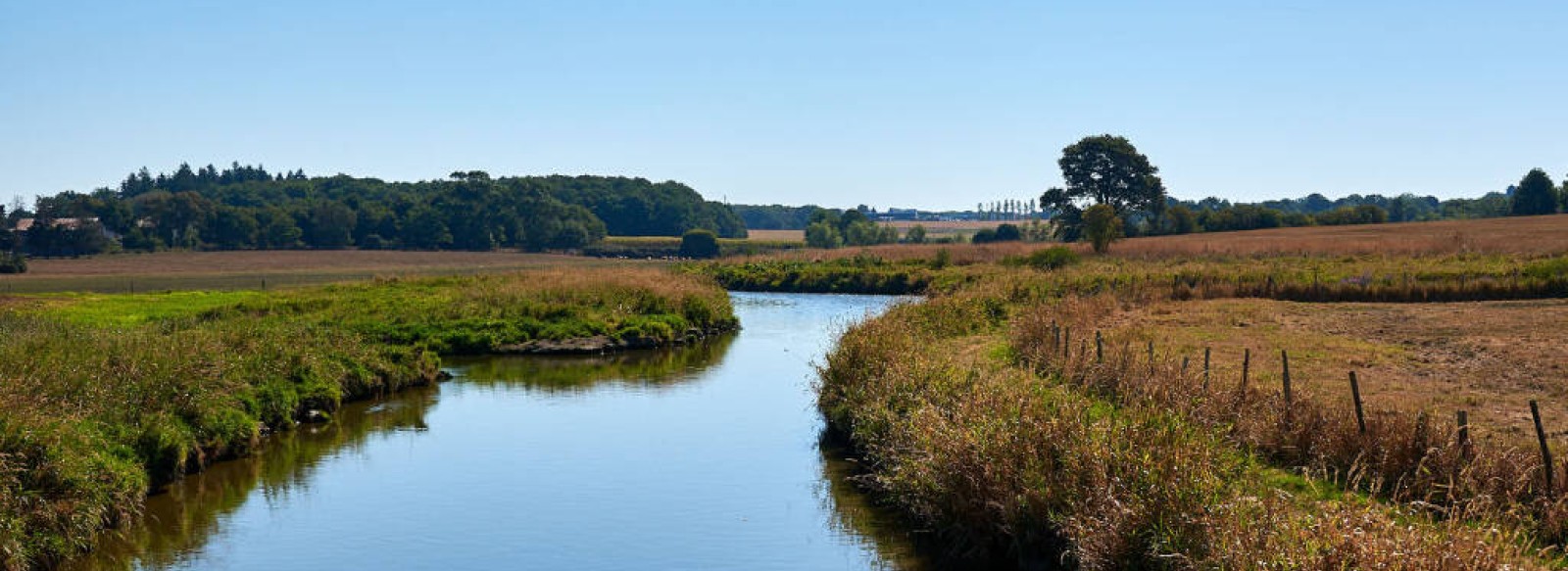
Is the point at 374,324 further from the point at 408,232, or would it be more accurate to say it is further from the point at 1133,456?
the point at 408,232

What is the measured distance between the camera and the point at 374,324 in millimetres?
46312

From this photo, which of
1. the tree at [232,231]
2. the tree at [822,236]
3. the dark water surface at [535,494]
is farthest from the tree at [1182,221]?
the tree at [232,231]

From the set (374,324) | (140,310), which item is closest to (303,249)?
(140,310)

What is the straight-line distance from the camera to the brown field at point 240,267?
8669 cm

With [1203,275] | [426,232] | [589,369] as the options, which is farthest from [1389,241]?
[426,232]

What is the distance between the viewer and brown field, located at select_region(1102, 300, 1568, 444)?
23812mm

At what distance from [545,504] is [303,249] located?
128 m

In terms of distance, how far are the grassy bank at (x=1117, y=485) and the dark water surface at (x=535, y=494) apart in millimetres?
1366

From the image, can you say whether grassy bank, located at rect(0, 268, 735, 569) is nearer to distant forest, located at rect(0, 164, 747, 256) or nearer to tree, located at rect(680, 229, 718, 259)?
distant forest, located at rect(0, 164, 747, 256)

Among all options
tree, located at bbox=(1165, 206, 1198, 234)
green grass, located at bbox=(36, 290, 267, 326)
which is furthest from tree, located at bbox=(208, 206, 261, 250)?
tree, located at bbox=(1165, 206, 1198, 234)

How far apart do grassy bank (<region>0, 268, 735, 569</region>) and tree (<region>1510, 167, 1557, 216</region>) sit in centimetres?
9437

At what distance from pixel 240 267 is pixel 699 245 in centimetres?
5920

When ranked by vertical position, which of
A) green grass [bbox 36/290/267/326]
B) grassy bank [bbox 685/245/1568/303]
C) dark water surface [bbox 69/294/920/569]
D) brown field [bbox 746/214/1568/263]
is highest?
brown field [bbox 746/214/1568/263]

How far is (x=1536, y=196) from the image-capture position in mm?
121625
